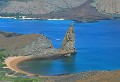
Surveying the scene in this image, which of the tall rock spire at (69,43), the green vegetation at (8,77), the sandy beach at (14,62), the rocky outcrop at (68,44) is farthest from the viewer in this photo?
the tall rock spire at (69,43)

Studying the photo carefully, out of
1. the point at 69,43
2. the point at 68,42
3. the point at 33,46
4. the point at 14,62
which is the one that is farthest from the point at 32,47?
the point at 14,62

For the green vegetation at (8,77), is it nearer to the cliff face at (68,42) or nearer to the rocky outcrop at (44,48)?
the rocky outcrop at (44,48)

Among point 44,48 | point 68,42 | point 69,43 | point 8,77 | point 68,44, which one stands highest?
point 8,77

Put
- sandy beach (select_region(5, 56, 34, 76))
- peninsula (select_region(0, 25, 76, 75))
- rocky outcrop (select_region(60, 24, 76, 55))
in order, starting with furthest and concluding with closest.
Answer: rocky outcrop (select_region(60, 24, 76, 55))
peninsula (select_region(0, 25, 76, 75))
sandy beach (select_region(5, 56, 34, 76))

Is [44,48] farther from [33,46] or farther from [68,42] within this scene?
[68,42]

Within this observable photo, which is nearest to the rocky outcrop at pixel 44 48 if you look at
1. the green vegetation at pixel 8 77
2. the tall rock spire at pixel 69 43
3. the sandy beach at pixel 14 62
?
the tall rock spire at pixel 69 43

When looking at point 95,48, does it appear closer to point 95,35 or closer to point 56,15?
point 95,35

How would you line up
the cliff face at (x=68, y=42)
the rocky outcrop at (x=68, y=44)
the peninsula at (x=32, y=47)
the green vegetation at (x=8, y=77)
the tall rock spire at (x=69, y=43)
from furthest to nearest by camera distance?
the cliff face at (x=68, y=42) → the tall rock spire at (x=69, y=43) → the rocky outcrop at (x=68, y=44) → the peninsula at (x=32, y=47) → the green vegetation at (x=8, y=77)

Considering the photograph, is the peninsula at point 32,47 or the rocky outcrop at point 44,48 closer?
the peninsula at point 32,47

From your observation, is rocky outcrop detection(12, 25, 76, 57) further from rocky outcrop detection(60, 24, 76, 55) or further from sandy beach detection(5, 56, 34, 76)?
sandy beach detection(5, 56, 34, 76)

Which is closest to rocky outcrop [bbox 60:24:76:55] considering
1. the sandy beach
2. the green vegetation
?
the sandy beach

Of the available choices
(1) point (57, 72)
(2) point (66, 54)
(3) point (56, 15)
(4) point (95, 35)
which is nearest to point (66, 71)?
(1) point (57, 72)

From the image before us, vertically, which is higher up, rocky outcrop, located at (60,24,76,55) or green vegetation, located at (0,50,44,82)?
green vegetation, located at (0,50,44,82)

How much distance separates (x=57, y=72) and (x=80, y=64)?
30.2ft
